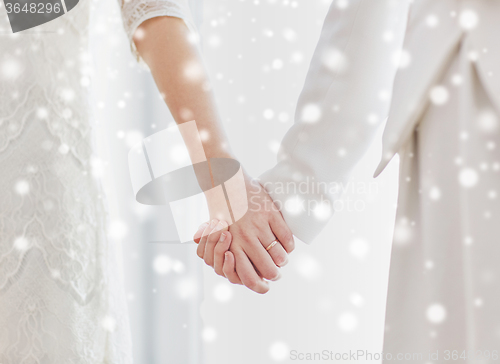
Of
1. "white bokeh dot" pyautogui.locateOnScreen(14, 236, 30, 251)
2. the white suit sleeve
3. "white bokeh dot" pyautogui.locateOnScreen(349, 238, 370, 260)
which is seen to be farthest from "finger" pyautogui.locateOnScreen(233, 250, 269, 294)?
"white bokeh dot" pyautogui.locateOnScreen(349, 238, 370, 260)

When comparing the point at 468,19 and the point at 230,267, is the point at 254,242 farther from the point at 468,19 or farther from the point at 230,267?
the point at 468,19

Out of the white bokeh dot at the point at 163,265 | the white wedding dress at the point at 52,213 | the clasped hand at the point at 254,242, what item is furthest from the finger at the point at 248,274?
the white bokeh dot at the point at 163,265

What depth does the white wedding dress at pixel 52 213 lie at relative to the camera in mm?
555

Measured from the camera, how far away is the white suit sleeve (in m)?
0.64

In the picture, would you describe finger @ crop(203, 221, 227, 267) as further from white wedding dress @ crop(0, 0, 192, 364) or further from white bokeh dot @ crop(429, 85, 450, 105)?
white bokeh dot @ crop(429, 85, 450, 105)

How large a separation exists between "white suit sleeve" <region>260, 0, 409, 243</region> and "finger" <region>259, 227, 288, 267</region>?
5cm

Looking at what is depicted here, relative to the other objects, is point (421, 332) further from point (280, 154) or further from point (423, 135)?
point (280, 154)

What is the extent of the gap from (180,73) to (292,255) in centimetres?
69

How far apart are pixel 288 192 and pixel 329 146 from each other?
12cm

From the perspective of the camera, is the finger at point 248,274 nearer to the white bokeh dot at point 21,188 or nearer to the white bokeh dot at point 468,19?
the white bokeh dot at point 21,188

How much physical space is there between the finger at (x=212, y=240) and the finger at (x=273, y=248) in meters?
0.08

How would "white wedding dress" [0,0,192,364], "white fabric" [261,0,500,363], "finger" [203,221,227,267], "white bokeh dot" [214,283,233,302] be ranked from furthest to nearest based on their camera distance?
"white bokeh dot" [214,283,233,302] < "finger" [203,221,227,267] < "white wedding dress" [0,0,192,364] < "white fabric" [261,0,500,363]

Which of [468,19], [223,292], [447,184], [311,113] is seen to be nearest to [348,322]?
[223,292]

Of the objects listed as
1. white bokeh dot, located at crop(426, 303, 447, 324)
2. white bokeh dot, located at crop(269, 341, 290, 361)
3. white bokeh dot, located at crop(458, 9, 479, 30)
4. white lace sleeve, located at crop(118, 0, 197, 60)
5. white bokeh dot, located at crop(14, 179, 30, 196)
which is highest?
white lace sleeve, located at crop(118, 0, 197, 60)
